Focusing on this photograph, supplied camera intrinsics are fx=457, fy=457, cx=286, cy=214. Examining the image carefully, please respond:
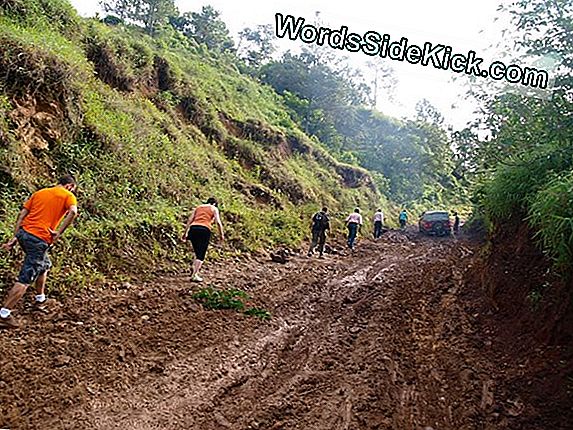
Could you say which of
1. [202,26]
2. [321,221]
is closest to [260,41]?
[202,26]

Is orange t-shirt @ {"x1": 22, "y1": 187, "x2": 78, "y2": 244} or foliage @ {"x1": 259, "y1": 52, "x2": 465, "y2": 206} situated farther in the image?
foliage @ {"x1": 259, "y1": 52, "x2": 465, "y2": 206}

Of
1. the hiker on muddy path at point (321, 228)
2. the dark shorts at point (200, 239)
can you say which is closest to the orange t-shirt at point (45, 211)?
the dark shorts at point (200, 239)

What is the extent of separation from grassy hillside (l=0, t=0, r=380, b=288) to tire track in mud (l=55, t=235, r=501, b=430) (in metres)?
3.13

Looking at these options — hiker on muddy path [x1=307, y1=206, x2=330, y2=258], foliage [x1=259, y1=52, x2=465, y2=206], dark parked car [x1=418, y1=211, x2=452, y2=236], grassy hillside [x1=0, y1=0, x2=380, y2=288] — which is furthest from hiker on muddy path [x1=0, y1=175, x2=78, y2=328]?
foliage [x1=259, y1=52, x2=465, y2=206]

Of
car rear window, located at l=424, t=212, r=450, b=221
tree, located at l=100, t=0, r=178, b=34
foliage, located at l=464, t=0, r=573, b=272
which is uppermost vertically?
tree, located at l=100, t=0, r=178, b=34

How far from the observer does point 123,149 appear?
11.6 metres

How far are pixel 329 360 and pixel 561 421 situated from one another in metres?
2.36

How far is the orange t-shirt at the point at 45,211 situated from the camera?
5.58m

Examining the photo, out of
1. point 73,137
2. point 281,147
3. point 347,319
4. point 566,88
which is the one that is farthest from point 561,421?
point 281,147

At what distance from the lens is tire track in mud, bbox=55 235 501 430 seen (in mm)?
3912

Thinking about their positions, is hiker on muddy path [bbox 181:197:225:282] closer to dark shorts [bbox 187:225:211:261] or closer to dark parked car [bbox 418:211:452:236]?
dark shorts [bbox 187:225:211:261]

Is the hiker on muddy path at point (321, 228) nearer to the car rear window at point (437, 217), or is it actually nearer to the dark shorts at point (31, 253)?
the dark shorts at point (31, 253)

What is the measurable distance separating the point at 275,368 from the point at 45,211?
134 inches

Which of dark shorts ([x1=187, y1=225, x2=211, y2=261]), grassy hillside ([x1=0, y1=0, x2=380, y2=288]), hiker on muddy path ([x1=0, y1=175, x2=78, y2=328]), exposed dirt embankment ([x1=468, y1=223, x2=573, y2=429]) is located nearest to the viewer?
exposed dirt embankment ([x1=468, y1=223, x2=573, y2=429])
